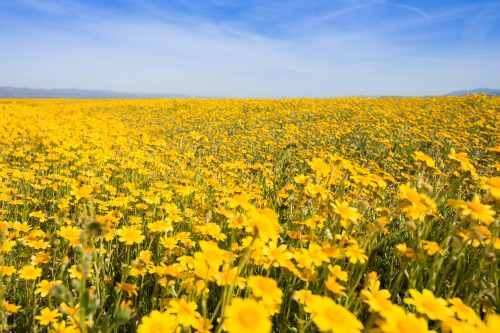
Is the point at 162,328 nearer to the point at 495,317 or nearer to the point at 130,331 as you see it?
the point at 130,331

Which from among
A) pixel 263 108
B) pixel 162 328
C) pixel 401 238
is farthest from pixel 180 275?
pixel 263 108

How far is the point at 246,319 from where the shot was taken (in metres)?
0.94

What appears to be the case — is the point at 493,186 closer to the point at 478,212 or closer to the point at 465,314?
the point at 478,212

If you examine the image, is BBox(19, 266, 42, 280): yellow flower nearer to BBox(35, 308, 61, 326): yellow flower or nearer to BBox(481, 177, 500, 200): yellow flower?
BBox(35, 308, 61, 326): yellow flower

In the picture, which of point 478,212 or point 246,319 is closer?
point 246,319

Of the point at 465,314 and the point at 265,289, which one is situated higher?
the point at 265,289

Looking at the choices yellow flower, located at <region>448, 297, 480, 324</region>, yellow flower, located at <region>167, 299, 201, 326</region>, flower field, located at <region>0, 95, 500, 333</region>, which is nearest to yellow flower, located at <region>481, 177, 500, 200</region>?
flower field, located at <region>0, 95, 500, 333</region>

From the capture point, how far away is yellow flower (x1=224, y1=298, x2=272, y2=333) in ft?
3.00

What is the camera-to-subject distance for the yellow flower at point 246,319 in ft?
3.00

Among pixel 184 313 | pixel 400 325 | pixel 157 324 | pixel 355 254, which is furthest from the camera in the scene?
pixel 355 254

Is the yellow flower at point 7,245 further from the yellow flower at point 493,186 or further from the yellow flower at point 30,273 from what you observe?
the yellow flower at point 493,186

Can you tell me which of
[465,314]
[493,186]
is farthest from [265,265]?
[493,186]

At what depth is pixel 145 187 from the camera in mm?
4219

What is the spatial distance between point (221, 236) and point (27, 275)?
130 cm
